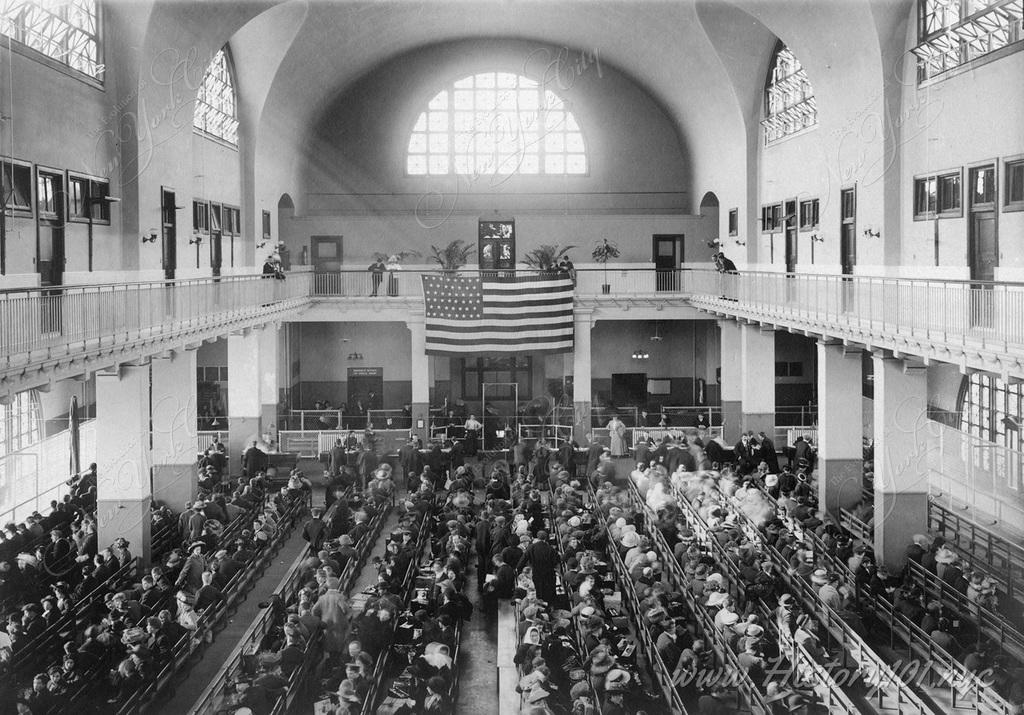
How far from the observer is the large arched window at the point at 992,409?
2209cm

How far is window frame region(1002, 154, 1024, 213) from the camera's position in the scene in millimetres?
17750

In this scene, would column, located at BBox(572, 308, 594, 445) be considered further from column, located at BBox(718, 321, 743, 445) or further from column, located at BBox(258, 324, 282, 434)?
column, located at BBox(258, 324, 282, 434)

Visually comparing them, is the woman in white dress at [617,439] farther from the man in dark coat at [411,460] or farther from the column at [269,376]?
the column at [269,376]

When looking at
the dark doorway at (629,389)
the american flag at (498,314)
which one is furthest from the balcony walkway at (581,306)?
the dark doorway at (629,389)

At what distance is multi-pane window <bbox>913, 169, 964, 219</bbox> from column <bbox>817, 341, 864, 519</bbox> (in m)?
3.56

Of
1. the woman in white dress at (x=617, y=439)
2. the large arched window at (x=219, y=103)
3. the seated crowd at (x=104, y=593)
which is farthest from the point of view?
the woman in white dress at (x=617, y=439)

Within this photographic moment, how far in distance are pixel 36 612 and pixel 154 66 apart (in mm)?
12511

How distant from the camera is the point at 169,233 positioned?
80.4 feet

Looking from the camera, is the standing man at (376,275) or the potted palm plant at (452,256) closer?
the standing man at (376,275)

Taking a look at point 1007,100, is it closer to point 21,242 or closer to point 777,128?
point 777,128

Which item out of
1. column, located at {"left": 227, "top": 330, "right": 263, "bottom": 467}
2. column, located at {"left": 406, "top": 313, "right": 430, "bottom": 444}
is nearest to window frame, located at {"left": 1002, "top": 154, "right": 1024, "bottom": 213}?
column, located at {"left": 406, "top": 313, "right": 430, "bottom": 444}

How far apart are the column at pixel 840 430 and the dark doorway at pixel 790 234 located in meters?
5.84

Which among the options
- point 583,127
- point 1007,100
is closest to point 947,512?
point 1007,100

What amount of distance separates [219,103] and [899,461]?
19.5 metres
